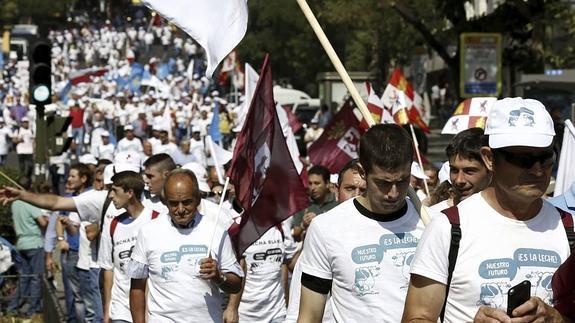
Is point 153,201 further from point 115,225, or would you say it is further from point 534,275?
point 534,275

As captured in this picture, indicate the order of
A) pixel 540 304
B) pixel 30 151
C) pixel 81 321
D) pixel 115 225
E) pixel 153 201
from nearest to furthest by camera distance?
pixel 540 304
pixel 115 225
pixel 153 201
pixel 81 321
pixel 30 151

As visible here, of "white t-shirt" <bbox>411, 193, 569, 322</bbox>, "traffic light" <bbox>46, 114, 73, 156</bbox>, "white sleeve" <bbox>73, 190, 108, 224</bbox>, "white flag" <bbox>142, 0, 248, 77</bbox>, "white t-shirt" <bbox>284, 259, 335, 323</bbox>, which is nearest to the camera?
"white t-shirt" <bbox>411, 193, 569, 322</bbox>

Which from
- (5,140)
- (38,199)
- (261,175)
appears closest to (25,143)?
(5,140)

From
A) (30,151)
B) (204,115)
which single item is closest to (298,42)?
(204,115)

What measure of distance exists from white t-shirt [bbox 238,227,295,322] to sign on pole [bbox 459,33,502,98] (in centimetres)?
1239

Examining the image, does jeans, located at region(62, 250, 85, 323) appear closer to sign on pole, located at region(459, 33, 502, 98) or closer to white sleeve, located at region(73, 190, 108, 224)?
white sleeve, located at region(73, 190, 108, 224)

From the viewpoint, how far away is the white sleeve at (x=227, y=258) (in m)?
8.25

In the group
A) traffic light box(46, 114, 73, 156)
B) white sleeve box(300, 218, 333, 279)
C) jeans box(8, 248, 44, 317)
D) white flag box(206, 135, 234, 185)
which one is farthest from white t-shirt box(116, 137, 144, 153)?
white sleeve box(300, 218, 333, 279)

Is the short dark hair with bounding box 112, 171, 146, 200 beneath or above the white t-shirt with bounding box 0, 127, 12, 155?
above

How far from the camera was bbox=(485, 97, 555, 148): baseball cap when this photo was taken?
175 inches

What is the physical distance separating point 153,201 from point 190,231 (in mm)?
2677

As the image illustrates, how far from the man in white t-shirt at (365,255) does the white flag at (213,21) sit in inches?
55.0

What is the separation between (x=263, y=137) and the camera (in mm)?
8469

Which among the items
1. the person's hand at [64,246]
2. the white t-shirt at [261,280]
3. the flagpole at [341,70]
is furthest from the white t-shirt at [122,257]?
the person's hand at [64,246]
